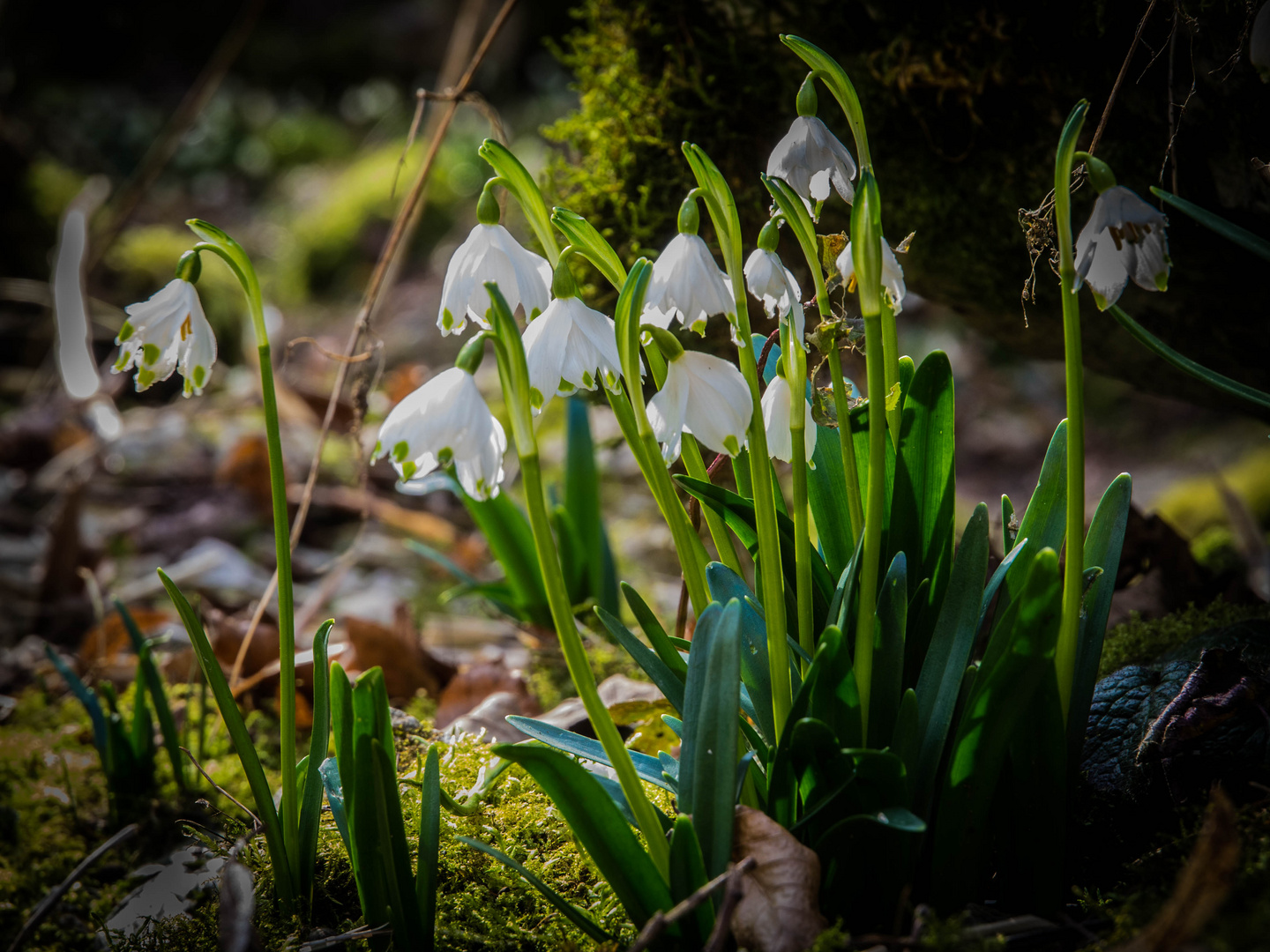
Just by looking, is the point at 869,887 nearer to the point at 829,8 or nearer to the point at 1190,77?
the point at 1190,77

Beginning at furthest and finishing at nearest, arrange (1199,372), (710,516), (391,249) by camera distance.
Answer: (391,249), (710,516), (1199,372)

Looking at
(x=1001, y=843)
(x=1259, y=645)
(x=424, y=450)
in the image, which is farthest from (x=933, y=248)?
(x=424, y=450)

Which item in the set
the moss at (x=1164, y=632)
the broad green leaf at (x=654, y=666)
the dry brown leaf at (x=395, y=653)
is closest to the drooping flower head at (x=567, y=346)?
the broad green leaf at (x=654, y=666)

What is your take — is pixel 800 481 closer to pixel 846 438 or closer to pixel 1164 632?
pixel 846 438

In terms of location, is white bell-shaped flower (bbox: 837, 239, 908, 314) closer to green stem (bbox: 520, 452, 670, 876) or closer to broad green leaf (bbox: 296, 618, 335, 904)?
green stem (bbox: 520, 452, 670, 876)

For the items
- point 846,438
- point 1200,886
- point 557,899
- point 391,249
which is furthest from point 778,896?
point 391,249
